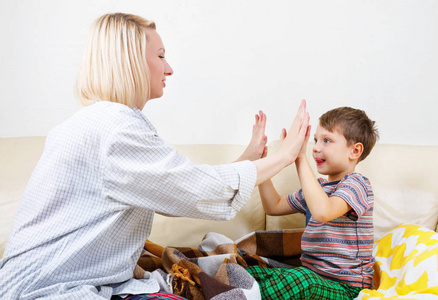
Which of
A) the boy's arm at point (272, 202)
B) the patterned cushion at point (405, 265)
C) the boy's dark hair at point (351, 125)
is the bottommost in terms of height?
the patterned cushion at point (405, 265)

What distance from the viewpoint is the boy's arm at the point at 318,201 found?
4.28 ft

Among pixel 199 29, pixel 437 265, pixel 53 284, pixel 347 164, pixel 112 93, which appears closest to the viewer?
pixel 53 284

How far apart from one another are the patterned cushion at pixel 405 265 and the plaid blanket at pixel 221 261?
0.30m

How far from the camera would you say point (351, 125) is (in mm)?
1495

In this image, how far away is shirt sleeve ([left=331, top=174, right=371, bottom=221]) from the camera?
4.41 feet

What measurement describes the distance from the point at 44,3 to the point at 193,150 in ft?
2.80

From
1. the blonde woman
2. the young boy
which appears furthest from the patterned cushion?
the blonde woman

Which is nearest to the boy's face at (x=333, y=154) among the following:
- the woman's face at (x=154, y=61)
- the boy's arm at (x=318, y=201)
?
the boy's arm at (x=318, y=201)

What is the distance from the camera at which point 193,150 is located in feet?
5.83

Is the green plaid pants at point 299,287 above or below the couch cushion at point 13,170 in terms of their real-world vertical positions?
below

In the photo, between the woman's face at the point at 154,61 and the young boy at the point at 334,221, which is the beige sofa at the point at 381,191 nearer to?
the young boy at the point at 334,221

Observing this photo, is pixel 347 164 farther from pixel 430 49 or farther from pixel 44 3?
pixel 44 3

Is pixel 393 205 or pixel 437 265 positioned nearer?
pixel 437 265

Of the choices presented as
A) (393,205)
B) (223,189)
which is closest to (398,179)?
(393,205)
